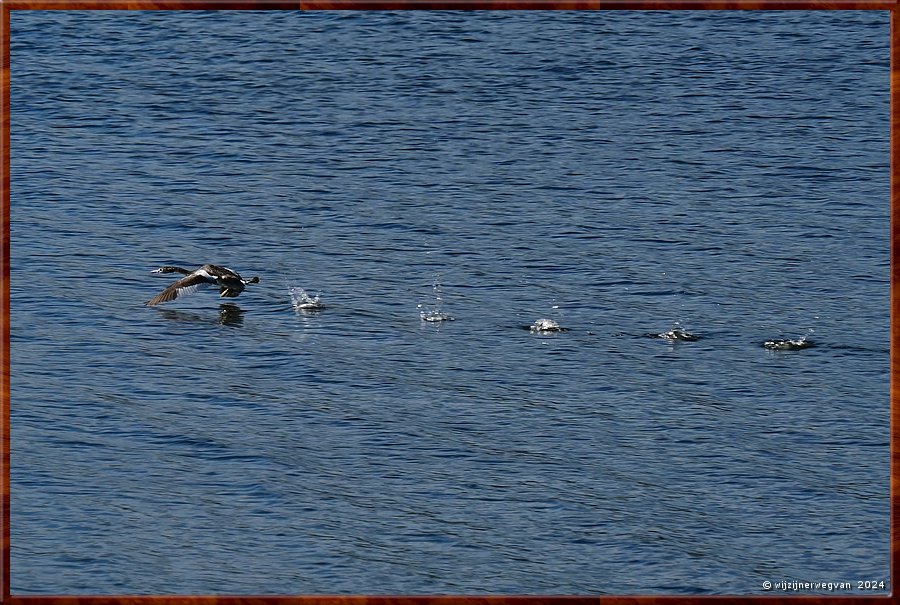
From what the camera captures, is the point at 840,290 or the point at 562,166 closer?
the point at 840,290

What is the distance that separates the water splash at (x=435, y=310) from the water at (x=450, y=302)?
4.0 inches

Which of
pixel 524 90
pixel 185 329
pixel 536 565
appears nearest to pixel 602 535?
pixel 536 565

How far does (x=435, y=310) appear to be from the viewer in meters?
26.7

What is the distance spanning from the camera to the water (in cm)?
1830

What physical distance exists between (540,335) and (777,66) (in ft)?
52.8

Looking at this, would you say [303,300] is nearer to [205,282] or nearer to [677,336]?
[205,282]

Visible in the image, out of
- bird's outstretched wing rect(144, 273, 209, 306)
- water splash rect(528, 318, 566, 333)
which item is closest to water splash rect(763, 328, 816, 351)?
water splash rect(528, 318, 566, 333)

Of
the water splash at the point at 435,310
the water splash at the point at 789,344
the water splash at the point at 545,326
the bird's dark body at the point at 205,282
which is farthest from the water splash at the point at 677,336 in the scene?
the bird's dark body at the point at 205,282

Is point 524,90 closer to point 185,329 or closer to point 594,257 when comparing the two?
point 594,257

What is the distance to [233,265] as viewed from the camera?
1153 inches

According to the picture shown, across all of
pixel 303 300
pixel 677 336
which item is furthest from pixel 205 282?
pixel 677 336

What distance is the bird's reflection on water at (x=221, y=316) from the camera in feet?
86.0

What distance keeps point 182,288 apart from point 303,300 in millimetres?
2050

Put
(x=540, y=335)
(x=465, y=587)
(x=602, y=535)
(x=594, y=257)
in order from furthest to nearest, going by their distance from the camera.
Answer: (x=594, y=257), (x=540, y=335), (x=602, y=535), (x=465, y=587)
